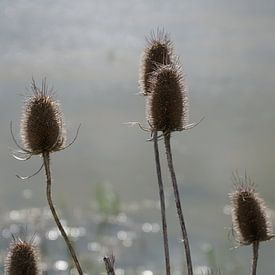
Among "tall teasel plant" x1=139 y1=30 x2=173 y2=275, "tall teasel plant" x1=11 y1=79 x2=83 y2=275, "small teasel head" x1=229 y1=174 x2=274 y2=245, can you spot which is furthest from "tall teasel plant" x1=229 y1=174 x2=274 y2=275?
"tall teasel plant" x1=11 y1=79 x2=83 y2=275

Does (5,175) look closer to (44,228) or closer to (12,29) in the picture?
(44,228)

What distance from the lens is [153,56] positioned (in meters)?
2.77

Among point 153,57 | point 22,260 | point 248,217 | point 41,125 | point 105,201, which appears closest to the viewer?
point 22,260

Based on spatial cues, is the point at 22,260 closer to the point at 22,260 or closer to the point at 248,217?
the point at 22,260

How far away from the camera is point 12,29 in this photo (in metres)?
5.82

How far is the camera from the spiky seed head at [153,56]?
108 inches

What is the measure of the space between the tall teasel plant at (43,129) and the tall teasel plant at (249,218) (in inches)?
22.6

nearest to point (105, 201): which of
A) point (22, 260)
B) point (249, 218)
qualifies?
point (249, 218)

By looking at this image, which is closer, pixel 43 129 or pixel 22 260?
pixel 22 260

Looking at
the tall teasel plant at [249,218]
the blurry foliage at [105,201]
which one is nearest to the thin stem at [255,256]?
the tall teasel plant at [249,218]

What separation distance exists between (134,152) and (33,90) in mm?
3164

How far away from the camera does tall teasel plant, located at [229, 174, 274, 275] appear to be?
8.60ft

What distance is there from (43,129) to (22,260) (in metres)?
0.39

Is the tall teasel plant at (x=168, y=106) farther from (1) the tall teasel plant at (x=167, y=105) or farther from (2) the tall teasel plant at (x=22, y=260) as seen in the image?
(2) the tall teasel plant at (x=22, y=260)
